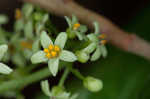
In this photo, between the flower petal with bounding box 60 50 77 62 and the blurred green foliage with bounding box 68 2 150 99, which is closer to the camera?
the flower petal with bounding box 60 50 77 62

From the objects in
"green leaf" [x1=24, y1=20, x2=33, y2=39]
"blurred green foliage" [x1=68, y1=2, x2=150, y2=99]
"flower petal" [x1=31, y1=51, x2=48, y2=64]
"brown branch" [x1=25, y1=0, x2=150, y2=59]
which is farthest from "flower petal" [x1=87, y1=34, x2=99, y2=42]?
"blurred green foliage" [x1=68, y1=2, x2=150, y2=99]

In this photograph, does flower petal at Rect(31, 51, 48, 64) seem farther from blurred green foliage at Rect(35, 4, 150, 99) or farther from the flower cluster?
blurred green foliage at Rect(35, 4, 150, 99)

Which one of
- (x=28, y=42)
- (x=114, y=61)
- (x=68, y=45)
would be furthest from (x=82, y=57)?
(x=114, y=61)

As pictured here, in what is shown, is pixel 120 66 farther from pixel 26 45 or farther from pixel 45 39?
pixel 45 39

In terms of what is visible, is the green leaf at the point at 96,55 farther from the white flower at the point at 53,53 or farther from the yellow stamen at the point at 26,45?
the yellow stamen at the point at 26,45

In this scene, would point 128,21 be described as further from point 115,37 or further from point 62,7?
point 62,7

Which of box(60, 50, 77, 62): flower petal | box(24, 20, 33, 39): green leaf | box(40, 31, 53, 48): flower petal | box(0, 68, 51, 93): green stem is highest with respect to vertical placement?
box(40, 31, 53, 48): flower petal

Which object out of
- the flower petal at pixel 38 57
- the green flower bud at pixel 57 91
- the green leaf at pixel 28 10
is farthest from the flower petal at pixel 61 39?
the green leaf at pixel 28 10
